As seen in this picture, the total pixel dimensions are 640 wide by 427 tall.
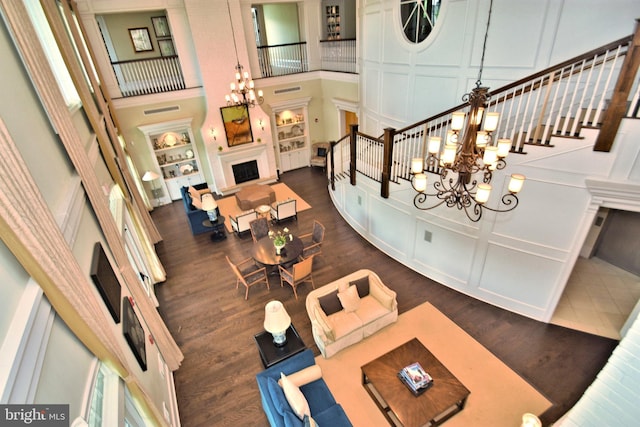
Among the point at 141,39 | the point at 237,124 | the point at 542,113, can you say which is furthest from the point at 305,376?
the point at 141,39

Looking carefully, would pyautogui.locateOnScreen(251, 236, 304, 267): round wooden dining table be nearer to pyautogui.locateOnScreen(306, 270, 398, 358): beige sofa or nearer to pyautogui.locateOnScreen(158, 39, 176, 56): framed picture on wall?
pyautogui.locateOnScreen(306, 270, 398, 358): beige sofa

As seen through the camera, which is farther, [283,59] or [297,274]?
[283,59]

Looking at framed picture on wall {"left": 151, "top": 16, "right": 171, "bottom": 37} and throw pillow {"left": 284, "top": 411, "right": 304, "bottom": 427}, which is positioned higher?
framed picture on wall {"left": 151, "top": 16, "right": 171, "bottom": 37}

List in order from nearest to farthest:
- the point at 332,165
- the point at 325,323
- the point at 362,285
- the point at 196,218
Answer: the point at 325,323, the point at 362,285, the point at 196,218, the point at 332,165

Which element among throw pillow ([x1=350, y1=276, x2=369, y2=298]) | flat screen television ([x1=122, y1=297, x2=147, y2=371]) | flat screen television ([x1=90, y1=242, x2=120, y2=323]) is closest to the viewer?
flat screen television ([x1=90, y1=242, x2=120, y2=323])

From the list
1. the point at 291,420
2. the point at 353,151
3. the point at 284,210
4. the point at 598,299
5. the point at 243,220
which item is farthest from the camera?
the point at 284,210

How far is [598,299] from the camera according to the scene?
5816 mm

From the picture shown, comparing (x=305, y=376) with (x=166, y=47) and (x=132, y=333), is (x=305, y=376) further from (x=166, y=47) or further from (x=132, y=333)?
(x=166, y=47)

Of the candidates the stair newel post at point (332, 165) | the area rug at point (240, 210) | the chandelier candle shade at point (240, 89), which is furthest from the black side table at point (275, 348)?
the chandelier candle shade at point (240, 89)

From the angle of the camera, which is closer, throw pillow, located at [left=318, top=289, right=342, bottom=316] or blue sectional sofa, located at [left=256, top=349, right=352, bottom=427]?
blue sectional sofa, located at [left=256, top=349, right=352, bottom=427]

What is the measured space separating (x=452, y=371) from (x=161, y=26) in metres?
11.7

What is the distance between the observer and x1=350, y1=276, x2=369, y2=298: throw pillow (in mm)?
5543

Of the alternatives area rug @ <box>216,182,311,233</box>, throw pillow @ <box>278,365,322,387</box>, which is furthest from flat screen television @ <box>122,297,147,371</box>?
area rug @ <box>216,182,311,233</box>

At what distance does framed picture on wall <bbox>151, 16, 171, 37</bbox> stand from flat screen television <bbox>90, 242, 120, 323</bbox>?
30.1 feet
